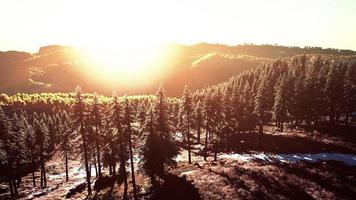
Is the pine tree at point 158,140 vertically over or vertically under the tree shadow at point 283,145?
over

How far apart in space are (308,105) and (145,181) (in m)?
42.8

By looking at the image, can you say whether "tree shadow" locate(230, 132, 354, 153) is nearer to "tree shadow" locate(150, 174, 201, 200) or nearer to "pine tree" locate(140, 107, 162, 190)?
"tree shadow" locate(150, 174, 201, 200)

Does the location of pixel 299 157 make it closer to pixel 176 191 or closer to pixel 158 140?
pixel 176 191

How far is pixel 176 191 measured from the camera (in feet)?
135

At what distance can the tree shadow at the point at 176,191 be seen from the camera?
39.6 metres

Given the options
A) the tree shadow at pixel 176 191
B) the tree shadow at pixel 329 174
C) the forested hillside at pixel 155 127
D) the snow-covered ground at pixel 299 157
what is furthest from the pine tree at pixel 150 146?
the tree shadow at pixel 329 174

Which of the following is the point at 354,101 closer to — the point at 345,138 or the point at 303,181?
the point at 345,138

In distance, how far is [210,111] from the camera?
58875 millimetres

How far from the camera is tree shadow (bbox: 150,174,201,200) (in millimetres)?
39603

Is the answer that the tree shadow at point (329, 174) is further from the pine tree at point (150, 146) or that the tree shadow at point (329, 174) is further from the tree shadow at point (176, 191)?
the pine tree at point (150, 146)

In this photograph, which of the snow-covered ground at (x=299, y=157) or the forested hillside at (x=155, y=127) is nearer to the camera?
the forested hillside at (x=155, y=127)

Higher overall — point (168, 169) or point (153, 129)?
point (153, 129)

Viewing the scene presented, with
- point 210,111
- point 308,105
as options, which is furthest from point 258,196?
point 308,105

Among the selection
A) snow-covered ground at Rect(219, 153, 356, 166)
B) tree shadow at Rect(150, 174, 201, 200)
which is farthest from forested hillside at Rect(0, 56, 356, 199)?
snow-covered ground at Rect(219, 153, 356, 166)
